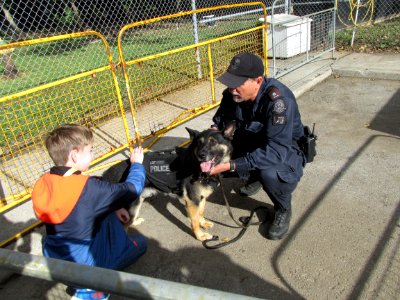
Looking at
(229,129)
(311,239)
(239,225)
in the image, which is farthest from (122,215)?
(311,239)

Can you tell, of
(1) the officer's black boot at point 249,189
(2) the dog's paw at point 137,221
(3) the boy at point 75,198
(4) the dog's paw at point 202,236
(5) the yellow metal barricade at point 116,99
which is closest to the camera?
(3) the boy at point 75,198

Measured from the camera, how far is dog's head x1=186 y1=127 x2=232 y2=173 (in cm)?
291

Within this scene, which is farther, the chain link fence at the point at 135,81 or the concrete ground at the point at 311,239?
the chain link fence at the point at 135,81

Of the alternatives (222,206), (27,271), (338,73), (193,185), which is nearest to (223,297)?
(27,271)

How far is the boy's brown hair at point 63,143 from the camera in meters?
2.07

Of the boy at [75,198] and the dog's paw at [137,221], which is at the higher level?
the boy at [75,198]

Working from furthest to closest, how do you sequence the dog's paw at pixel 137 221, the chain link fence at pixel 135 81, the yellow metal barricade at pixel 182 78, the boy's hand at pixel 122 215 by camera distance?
1. the yellow metal barricade at pixel 182 78
2. the chain link fence at pixel 135 81
3. the dog's paw at pixel 137 221
4. the boy's hand at pixel 122 215

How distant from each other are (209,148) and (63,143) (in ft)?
4.32

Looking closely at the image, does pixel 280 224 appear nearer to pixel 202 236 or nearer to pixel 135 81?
pixel 202 236

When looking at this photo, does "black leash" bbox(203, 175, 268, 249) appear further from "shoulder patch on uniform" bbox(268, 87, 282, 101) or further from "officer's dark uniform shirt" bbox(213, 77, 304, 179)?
"shoulder patch on uniform" bbox(268, 87, 282, 101)

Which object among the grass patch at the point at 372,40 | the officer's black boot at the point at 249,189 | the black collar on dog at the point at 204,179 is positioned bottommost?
the officer's black boot at the point at 249,189

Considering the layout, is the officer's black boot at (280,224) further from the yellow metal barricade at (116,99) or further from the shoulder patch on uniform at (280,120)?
the yellow metal barricade at (116,99)

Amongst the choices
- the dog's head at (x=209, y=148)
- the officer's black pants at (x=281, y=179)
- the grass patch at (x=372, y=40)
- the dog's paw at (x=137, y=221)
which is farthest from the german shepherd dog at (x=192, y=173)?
the grass patch at (x=372, y=40)

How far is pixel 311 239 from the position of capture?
9.84 ft
